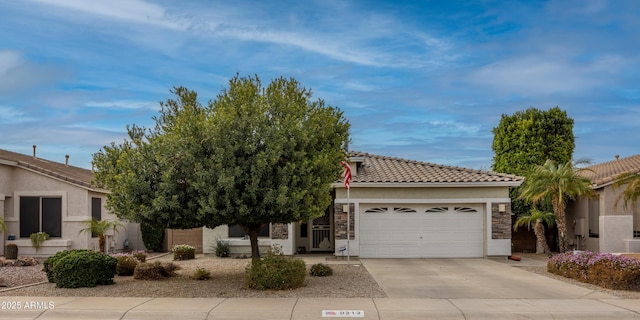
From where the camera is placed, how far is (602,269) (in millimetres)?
15008

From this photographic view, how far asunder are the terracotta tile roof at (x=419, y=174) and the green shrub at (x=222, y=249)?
5.45m

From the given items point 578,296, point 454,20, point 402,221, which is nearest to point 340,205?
point 402,221

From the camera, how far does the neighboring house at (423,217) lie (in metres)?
22.2

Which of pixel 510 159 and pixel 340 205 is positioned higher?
pixel 510 159

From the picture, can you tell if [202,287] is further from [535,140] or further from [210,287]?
[535,140]

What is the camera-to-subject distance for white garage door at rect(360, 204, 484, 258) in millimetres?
22406

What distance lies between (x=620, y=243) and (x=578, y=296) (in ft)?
33.9

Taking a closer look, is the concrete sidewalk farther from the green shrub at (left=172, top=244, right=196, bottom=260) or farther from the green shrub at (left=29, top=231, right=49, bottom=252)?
the green shrub at (left=29, top=231, right=49, bottom=252)

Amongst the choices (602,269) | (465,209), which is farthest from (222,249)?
(602,269)

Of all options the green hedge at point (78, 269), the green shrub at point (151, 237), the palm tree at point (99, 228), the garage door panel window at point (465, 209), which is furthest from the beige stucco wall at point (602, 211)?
the palm tree at point (99, 228)

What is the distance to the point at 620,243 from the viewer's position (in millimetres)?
22266

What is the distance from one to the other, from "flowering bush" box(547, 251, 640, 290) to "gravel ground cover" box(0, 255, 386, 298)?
18.1ft

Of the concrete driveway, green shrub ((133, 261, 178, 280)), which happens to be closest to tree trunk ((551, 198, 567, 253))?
the concrete driveway

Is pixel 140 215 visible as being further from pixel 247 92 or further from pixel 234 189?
pixel 247 92
